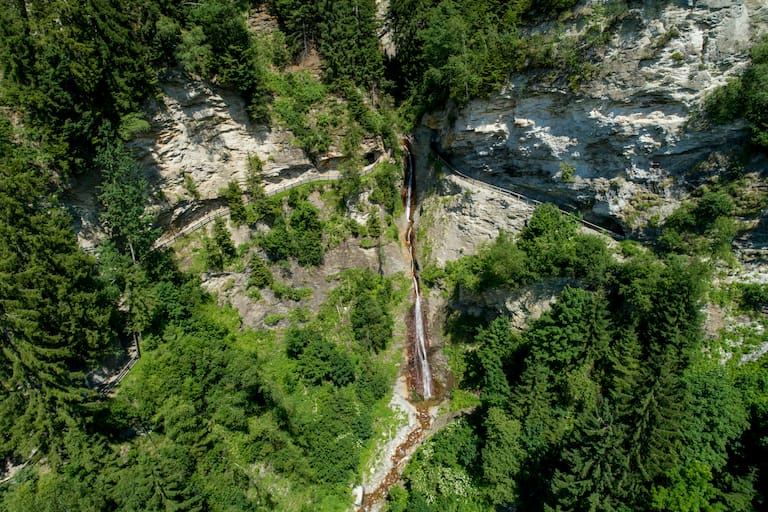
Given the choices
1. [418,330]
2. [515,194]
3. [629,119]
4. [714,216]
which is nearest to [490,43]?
[629,119]

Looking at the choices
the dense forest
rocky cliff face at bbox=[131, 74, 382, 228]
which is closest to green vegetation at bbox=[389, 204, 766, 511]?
the dense forest

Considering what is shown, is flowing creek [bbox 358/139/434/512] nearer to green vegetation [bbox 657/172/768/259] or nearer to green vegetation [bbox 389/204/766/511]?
green vegetation [bbox 389/204/766/511]

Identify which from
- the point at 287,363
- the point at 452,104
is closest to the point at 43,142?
the point at 287,363

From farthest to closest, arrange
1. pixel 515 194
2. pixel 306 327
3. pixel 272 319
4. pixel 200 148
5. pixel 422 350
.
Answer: pixel 422 350 → pixel 306 327 → pixel 272 319 → pixel 515 194 → pixel 200 148

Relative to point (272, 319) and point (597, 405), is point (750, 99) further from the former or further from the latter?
point (272, 319)

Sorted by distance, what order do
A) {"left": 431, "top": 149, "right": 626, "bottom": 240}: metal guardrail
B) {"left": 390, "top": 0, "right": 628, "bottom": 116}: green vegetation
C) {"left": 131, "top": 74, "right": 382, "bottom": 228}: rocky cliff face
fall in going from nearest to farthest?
{"left": 390, "top": 0, "right": 628, "bottom": 116}: green vegetation < {"left": 431, "top": 149, "right": 626, "bottom": 240}: metal guardrail < {"left": 131, "top": 74, "right": 382, "bottom": 228}: rocky cliff face

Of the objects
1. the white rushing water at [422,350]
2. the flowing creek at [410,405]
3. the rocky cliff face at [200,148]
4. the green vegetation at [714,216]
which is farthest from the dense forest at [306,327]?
the white rushing water at [422,350]

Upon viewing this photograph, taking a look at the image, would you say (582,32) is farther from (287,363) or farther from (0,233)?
(0,233)
